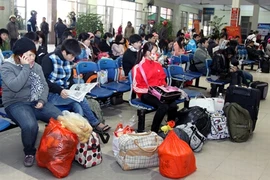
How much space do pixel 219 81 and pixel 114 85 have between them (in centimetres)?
235

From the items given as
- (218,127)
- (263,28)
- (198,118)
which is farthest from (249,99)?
(263,28)

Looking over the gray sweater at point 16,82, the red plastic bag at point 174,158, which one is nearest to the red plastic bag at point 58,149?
the gray sweater at point 16,82

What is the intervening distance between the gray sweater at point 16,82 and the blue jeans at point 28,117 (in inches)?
2.7

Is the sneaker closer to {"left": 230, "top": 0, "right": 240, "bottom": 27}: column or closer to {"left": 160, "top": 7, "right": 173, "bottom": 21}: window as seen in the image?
{"left": 230, "top": 0, "right": 240, "bottom": 27}: column

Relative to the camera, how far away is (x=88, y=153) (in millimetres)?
3082

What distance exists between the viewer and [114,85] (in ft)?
16.4

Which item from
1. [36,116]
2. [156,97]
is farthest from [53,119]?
[156,97]

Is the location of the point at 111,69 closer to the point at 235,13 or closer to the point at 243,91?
the point at 243,91

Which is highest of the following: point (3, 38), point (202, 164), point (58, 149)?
point (3, 38)

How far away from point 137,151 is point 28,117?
41.9 inches

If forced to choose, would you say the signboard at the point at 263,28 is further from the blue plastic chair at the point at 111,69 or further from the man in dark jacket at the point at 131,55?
the blue plastic chair at the point at 111,69

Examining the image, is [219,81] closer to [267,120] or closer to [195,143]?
[267,120]

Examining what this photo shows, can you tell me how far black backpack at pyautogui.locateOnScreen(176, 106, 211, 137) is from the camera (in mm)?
3973

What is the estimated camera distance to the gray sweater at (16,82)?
294 centimetres
